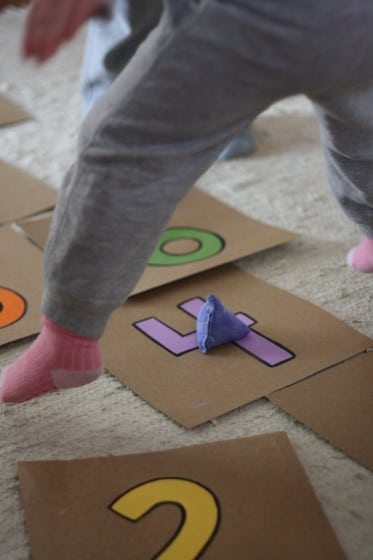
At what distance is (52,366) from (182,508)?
0.17 meters

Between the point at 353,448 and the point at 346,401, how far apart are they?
68 millimetres

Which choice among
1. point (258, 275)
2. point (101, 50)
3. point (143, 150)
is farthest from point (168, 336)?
point (101, 50)

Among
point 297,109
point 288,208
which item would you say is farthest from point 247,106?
point 297,109

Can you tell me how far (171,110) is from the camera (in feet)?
1.97

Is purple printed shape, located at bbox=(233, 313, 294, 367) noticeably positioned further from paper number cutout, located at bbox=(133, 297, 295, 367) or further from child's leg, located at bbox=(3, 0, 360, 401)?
child's leg, located at bbox=(3, 0, 360, 401)

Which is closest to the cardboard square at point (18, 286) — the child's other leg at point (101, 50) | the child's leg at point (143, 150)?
the child's leg at point (143, 150)

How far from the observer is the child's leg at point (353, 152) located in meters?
0.73

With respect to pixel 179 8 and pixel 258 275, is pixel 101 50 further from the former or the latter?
pixel 179 8

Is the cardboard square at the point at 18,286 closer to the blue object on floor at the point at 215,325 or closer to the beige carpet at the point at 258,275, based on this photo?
the beige carpet at the point at 258,275

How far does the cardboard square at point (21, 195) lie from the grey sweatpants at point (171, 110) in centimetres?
53

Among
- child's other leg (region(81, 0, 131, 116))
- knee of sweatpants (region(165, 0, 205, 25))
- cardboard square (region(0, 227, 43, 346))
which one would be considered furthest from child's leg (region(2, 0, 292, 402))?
child's other leg (region(81, 0, 131, 116))

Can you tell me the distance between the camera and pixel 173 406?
79 centimetres

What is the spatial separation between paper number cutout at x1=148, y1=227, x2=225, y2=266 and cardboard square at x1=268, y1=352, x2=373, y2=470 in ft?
0.95

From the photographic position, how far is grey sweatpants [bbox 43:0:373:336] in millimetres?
568
